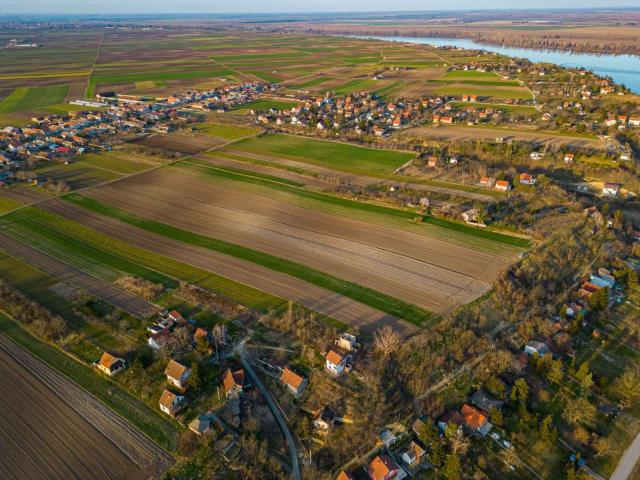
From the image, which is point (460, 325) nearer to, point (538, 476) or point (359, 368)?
point (359, 368)

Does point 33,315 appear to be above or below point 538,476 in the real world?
above

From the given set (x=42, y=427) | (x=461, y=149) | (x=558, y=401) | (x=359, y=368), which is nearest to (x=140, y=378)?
(x=42, y=427)

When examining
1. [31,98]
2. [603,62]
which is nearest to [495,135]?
[31,98]

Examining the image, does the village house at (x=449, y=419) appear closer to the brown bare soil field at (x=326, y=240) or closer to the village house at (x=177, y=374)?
the brown bare soil field at (x=326, y=240)

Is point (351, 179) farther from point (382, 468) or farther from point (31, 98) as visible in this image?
point (31, 98)

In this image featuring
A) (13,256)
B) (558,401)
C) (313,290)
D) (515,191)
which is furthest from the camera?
(515,191)

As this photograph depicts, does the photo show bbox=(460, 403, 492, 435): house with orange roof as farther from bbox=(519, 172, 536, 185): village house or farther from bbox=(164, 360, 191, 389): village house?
bbox=(519, 172, 536, 185): village house
